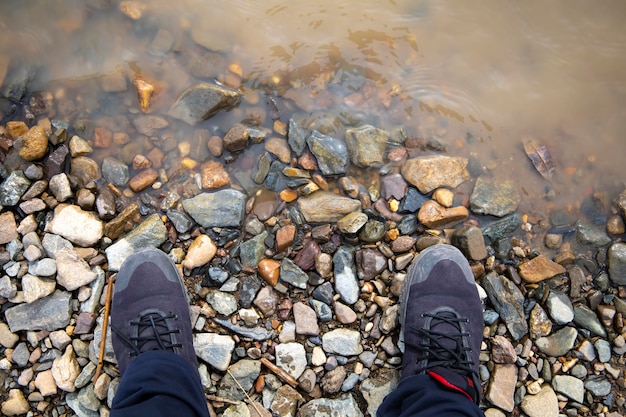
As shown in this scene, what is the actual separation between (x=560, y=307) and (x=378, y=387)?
1078 millimetres

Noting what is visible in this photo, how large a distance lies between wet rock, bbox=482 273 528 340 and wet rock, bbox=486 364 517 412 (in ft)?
0.59

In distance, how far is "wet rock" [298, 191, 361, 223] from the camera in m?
2.29

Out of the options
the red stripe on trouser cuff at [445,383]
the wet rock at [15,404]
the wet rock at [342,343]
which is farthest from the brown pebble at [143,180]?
the red stripe on trouser cuff at [445,383]

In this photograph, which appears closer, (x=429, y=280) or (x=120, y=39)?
(x=429, y=280)

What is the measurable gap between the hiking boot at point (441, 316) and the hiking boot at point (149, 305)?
1141 mm

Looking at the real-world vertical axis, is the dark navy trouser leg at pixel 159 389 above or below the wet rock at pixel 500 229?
below

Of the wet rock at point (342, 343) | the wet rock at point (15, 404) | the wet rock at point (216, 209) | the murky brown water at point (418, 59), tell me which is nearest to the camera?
the wet rock at point (15, 404)

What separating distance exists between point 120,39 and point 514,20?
236 centimetres

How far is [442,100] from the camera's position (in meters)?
2.48

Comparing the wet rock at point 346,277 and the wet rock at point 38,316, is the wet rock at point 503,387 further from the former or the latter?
the wet rock at point 38,316

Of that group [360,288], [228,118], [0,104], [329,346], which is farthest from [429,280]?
[0,104]

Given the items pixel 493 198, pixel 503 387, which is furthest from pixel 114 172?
pixel 503 387

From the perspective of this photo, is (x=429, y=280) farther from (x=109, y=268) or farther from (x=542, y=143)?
(x=109, y=268)

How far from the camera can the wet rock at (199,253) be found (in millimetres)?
2250
